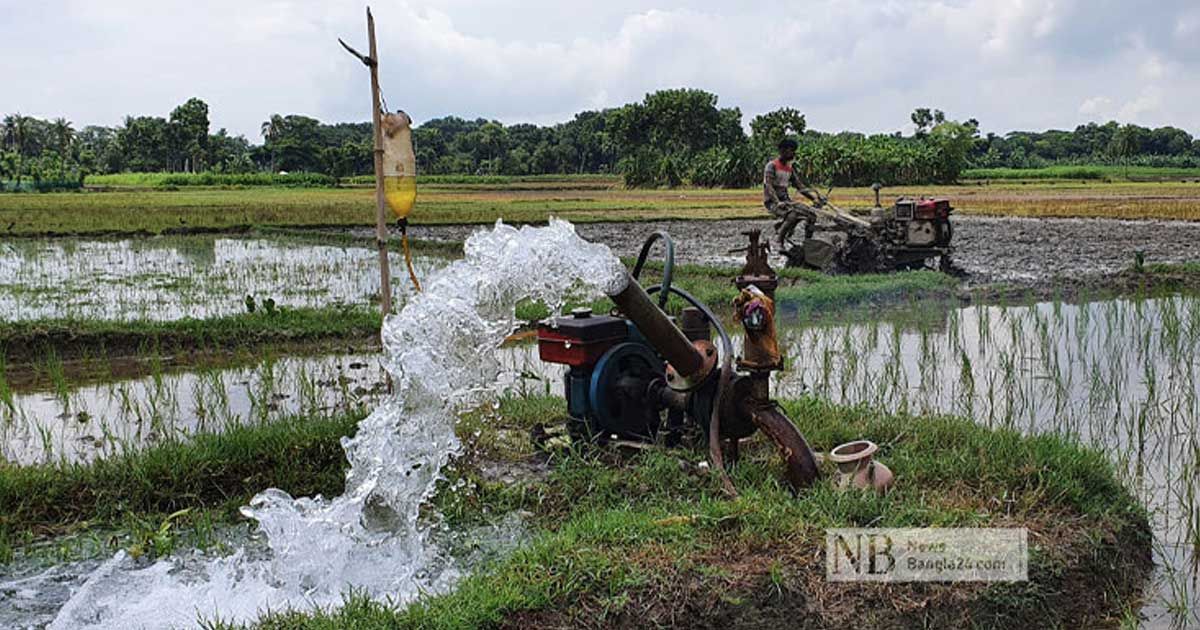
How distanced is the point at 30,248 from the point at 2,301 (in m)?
6.35

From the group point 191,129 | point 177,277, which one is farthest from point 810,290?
point 191,129

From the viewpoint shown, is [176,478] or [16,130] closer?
[176,478]

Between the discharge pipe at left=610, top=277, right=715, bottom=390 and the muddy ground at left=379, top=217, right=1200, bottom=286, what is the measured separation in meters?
7.88

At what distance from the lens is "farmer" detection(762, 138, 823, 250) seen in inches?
411

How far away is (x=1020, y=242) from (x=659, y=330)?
13.7 m

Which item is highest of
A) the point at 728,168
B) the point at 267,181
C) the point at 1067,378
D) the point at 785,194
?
the point at 267,181

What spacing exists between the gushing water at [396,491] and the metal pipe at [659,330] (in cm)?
10

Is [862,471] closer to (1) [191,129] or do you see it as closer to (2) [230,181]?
(2) [230,181]

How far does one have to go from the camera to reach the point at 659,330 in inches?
144

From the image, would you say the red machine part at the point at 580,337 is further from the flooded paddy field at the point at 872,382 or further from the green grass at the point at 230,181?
the green grass at the point at 230,181

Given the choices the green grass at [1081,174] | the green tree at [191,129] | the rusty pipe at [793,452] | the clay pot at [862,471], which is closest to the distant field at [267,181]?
the green tree at [191,129]

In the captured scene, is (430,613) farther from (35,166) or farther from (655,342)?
(35,166)

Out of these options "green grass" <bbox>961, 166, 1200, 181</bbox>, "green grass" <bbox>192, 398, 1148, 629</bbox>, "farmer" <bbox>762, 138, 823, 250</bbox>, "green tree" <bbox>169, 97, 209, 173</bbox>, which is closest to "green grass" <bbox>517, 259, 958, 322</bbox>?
"farmer" <bbox>762, 138, 823, 250</bbox>

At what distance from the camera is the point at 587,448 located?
4.13 metres
